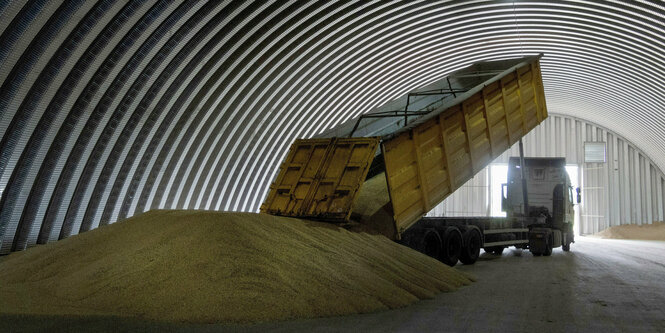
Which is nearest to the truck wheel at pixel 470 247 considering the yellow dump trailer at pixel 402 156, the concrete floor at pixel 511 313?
the yellow dump trailer at pixel 402 156

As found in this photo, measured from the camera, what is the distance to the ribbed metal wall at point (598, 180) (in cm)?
3222

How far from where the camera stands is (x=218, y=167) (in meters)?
15.6

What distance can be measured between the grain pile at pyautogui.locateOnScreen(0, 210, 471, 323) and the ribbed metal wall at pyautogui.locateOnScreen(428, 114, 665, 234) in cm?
2484

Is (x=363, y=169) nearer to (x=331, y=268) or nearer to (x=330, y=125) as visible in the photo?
(x=331, y=268)

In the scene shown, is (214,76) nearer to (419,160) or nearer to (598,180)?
(419,160)

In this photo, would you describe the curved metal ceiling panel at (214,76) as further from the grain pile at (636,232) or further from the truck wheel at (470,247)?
the grain pile at (636,232)

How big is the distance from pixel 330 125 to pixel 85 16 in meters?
12.3

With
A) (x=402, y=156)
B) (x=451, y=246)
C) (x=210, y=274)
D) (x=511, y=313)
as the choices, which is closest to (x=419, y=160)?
(x=402, y=156)

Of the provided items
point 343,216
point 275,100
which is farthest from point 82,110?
point 275,100

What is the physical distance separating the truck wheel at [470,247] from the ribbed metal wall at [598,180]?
1857 cm

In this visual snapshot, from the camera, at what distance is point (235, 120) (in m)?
15.5

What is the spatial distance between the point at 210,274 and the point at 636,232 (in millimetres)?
31665

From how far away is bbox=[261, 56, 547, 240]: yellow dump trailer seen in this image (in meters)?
9.84

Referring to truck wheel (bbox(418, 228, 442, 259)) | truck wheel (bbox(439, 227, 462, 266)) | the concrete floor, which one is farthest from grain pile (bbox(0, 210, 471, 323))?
truck wheel (bbox(439, 227, 462, 266))
